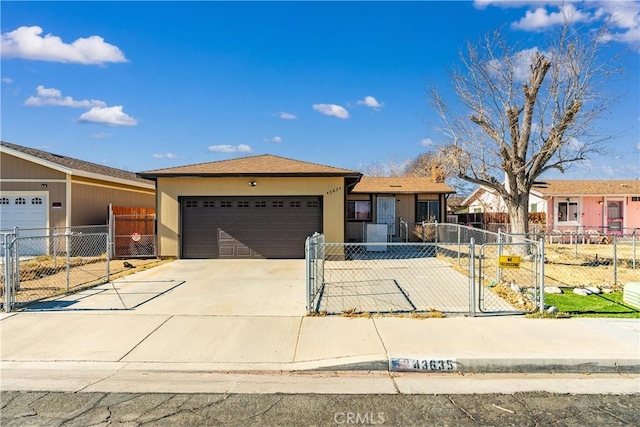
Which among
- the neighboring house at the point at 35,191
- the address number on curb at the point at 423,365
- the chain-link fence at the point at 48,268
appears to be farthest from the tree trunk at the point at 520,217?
the neighboring house at the point at 35,191

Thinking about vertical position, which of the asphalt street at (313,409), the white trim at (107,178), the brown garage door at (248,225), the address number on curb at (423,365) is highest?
the white trim at (107,178)

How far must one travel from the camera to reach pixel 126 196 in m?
20.5

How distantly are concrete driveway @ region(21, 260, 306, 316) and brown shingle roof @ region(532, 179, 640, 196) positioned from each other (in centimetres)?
1955

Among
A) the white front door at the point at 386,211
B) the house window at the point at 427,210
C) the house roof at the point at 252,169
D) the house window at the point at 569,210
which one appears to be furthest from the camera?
the house window at the point at 569,210

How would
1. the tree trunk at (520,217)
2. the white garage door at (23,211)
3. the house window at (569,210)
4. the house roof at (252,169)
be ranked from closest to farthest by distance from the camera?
the house roof at (252,169) → the tree trunk at (520,217) → the white garage door at (23,211) → the house window at (569,210)

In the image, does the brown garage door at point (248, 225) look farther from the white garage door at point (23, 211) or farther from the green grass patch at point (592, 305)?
the green grass patch at point (592, 305)

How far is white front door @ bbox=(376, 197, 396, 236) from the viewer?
21703mm

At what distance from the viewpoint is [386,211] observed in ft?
71.4

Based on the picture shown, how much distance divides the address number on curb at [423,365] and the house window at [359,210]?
54.1 feet

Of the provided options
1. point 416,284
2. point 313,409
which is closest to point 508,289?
point 416,284

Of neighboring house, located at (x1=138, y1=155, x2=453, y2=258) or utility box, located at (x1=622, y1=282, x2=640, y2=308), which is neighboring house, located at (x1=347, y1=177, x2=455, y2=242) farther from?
utility box, located at (x1=622, y1=282, x2=640, y2=308)

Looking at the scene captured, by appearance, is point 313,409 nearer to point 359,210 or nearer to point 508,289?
point 508,289

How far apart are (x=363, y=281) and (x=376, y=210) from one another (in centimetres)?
1192

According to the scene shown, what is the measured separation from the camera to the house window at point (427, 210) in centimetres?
2214
